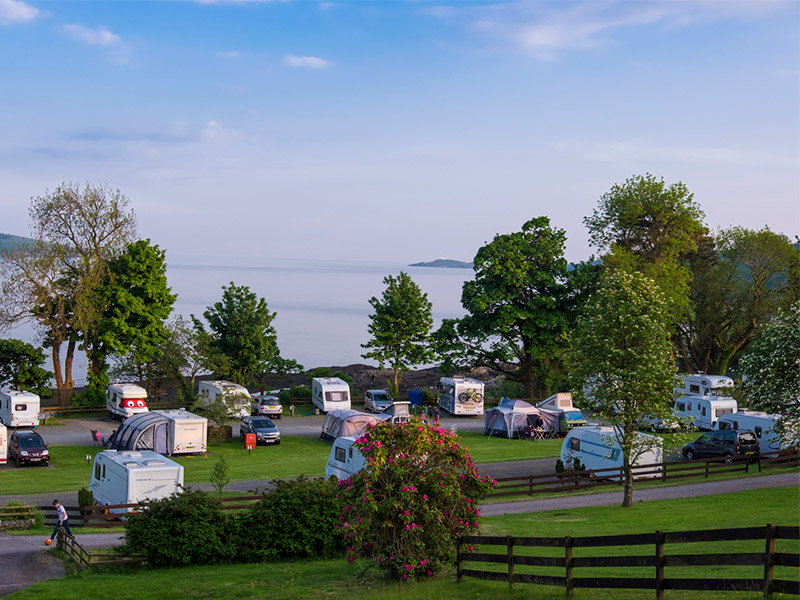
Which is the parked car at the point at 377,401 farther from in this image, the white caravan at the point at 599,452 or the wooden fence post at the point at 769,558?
the wooden fence post at the point at 769,558

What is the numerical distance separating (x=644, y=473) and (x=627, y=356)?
7211 millimetres

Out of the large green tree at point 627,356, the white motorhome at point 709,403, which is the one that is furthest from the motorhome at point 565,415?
the large green tree at point 627,356

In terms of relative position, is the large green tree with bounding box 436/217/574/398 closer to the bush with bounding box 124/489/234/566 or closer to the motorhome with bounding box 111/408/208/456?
the motorhome with bounding box 111/408/208/456

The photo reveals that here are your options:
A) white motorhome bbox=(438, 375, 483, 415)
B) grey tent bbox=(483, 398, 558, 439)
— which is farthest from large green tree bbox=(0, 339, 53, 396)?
grey tent bbox=(483, 398, 558, 439)

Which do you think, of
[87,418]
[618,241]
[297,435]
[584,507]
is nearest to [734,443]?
[584,507]

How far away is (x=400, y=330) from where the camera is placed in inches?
2074

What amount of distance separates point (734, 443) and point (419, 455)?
24186 mm

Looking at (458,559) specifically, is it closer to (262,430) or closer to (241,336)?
(262,430)

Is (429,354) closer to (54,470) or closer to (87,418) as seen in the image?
(87,418)

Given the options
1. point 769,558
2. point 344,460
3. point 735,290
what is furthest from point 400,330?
point 769,558

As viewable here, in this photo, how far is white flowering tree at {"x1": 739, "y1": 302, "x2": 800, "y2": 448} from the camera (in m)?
25.7

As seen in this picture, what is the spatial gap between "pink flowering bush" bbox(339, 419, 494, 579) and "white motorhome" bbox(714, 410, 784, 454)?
73.7ft

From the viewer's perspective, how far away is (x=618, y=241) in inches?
2381

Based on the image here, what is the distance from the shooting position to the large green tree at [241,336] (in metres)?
50.3
